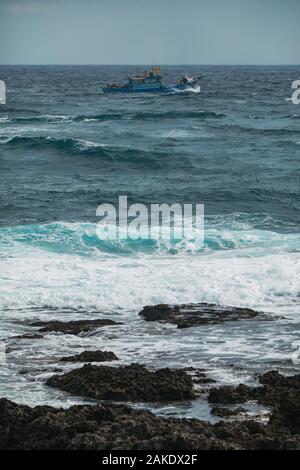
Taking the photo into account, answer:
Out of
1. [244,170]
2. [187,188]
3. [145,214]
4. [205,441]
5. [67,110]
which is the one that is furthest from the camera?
[67,110]

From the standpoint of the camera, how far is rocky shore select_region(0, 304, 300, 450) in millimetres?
10602

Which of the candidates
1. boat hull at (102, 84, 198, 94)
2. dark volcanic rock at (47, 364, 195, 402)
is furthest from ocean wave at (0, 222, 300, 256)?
boat hull at (102, 84, 198, 94)

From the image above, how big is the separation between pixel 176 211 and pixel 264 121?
32219 millimetres

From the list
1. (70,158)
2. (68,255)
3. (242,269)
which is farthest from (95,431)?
(70,158)

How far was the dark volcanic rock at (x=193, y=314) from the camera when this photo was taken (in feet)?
59.2

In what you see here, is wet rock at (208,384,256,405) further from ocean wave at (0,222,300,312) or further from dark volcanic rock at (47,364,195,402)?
ocean wave at (0,222,300,312)

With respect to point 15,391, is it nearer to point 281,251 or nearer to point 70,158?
point 281,251

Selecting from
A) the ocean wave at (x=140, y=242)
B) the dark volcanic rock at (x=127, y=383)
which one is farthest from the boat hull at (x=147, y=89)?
the dark volcanic rock at (x=127, y=383)

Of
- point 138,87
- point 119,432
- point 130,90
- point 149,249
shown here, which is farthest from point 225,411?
point 138,87

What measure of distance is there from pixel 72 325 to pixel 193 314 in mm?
2836

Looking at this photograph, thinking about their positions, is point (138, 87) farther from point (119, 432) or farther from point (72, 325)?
point (119, 432)

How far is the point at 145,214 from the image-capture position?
30.4 meters

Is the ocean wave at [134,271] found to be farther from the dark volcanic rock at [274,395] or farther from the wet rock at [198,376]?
the dark volcanic rock at [274,395]

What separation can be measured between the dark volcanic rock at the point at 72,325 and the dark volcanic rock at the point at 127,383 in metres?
3.07
